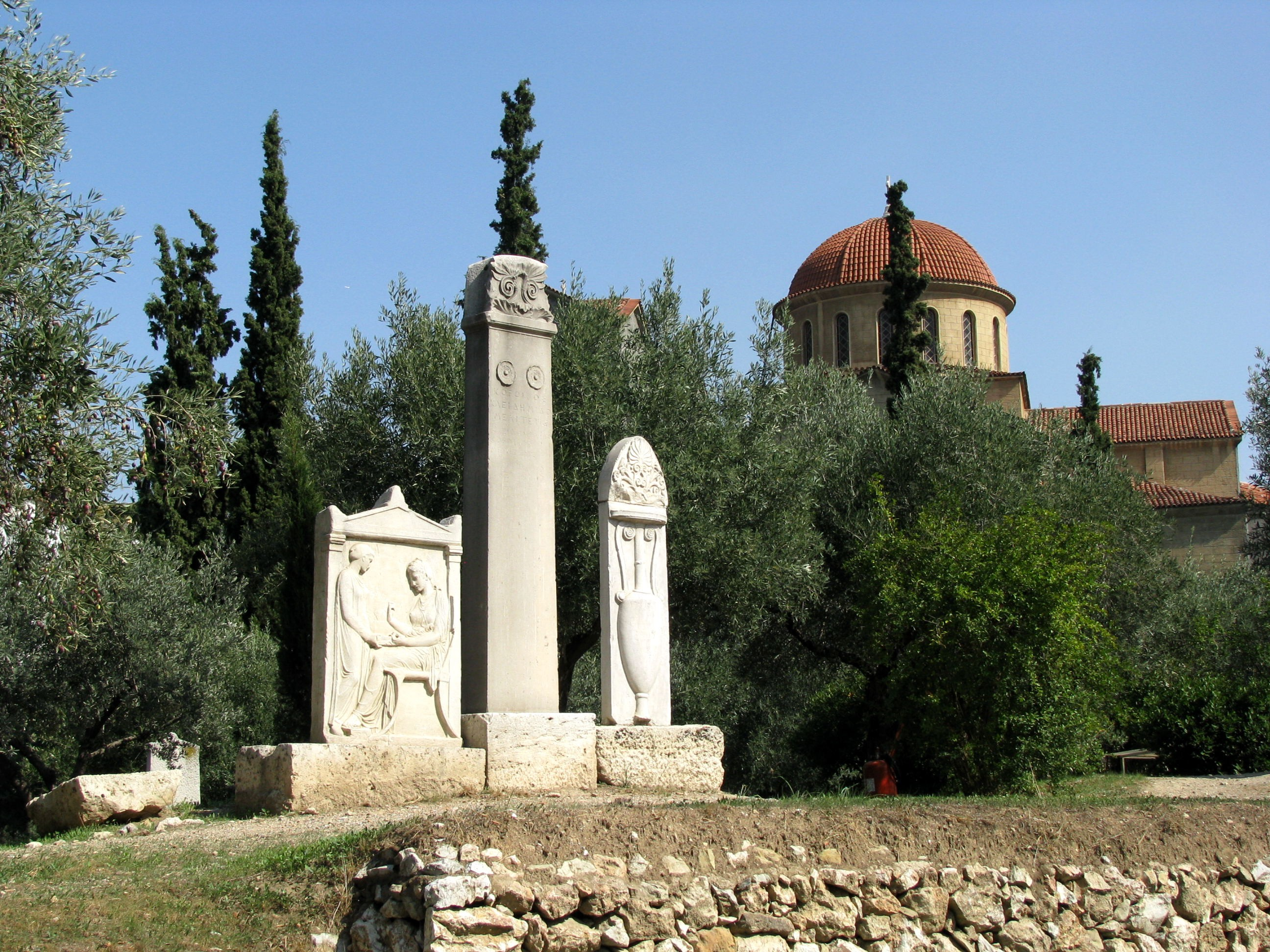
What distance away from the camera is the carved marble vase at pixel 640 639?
417 inches

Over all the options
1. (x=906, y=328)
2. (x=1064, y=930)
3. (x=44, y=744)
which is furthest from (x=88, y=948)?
(x=906, y=328)

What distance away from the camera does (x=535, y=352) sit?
1111 cm

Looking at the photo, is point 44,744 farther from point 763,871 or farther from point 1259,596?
point 1259,596

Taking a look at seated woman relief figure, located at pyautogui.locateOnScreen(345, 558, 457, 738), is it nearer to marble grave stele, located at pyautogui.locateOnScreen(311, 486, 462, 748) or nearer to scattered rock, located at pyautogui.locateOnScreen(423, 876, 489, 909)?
marble grave stele, located at pyautogui.locateOnScreen(311, 486, 462, 748)

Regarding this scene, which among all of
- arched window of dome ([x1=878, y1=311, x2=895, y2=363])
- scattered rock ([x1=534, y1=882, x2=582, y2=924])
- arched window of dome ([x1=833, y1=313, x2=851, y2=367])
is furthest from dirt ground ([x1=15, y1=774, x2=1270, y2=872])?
arched window of dome ([x1=833, y1=313, x2=851, y2=367])

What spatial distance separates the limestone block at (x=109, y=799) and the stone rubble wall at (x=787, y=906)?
11.1ft

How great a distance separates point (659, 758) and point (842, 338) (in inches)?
1174

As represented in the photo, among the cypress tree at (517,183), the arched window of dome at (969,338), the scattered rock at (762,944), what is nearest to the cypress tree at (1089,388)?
the arched window of dome at (969,338)

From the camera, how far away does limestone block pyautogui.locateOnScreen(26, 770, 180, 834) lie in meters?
9.30

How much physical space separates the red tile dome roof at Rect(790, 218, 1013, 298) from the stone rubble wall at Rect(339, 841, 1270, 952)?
99.6ft

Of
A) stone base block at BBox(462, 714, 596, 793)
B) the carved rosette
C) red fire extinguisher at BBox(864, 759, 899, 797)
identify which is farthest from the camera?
red fire extinguisher at BBox(864, 759, 899, 797)

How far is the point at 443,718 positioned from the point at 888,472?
408 inches

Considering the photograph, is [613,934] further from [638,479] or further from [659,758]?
[638,479]

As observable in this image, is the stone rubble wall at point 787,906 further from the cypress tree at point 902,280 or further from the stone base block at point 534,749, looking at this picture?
the cypress tree at point 902,280
